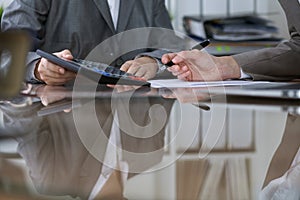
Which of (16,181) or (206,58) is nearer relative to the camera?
(16,181)

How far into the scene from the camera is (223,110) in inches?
29.4

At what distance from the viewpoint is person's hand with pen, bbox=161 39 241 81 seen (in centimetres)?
111

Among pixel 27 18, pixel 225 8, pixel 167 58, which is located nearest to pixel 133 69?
pixel 167 58

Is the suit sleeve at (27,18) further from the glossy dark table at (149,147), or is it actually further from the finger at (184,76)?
the glossy dark table at (149,147)

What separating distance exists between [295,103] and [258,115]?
5.0 inches

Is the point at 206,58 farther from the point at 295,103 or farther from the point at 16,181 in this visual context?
the point at 16,181

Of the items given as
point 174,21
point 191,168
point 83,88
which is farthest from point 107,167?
point 174,21

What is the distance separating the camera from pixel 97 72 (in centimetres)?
99

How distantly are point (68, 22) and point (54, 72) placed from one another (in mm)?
430

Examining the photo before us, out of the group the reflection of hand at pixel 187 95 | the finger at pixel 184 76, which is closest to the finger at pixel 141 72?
the finger at pixel 184 76

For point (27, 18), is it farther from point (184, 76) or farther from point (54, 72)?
point (184, 76)

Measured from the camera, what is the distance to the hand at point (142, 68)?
1219 millimetres

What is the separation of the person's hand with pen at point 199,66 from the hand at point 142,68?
0.08 metres

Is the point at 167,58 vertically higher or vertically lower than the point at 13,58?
lower
